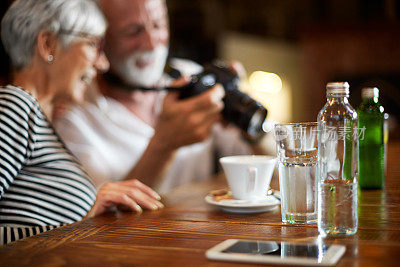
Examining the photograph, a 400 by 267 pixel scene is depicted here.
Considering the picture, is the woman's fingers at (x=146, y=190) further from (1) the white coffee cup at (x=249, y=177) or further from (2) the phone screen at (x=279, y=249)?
(2) the phone screen at (x=279, y=249)

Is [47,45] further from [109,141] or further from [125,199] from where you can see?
[109,141]

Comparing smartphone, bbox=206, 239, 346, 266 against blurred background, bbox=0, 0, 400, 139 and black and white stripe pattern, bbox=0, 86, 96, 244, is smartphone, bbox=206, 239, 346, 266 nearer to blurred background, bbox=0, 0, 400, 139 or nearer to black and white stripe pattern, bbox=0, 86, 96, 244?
black and white stripe pattern, bbox=0, 86, 96, 244

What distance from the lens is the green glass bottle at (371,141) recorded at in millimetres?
966

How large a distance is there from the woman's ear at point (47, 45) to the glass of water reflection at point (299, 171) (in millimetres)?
604

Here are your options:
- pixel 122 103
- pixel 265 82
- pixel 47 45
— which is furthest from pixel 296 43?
pixel 47 45

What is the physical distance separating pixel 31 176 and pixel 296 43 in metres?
5.42

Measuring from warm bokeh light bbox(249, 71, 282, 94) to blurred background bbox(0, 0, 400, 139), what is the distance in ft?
0.03

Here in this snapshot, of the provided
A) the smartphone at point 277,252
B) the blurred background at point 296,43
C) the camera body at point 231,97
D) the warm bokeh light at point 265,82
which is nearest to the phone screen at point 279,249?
the smartphone at point 277,252

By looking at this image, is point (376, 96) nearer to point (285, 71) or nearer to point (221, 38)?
point (221, 38)

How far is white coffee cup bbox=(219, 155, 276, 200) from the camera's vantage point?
82 centimetres

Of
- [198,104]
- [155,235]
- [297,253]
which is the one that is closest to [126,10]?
[198,104]

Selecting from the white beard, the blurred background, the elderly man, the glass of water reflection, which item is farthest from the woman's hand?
the blurred background

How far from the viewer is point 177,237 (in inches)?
25.6

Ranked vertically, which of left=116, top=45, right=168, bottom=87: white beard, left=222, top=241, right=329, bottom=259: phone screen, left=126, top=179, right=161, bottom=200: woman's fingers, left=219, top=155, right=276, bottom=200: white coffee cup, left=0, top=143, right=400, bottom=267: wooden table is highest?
left=116, top=45, right=168, bottom=87: white beard
